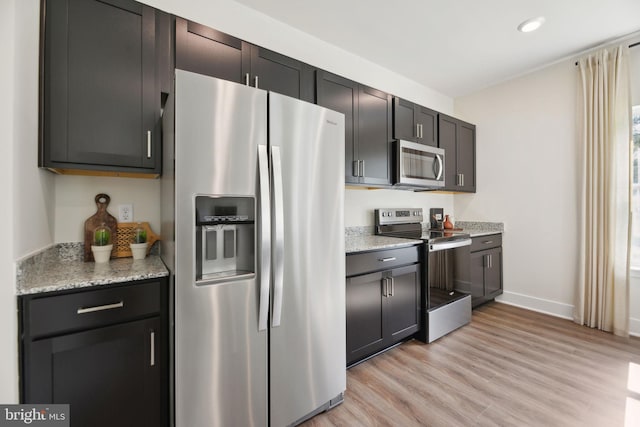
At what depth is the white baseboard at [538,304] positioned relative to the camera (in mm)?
3010

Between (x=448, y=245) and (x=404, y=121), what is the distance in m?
1.32

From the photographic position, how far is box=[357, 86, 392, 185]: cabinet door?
2.50 m

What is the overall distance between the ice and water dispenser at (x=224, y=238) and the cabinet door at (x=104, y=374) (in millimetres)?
358

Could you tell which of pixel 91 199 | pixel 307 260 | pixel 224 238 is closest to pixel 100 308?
pixel 224 238

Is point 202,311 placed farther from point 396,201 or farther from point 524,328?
point 524,328

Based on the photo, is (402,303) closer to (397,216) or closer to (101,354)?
(397,216)

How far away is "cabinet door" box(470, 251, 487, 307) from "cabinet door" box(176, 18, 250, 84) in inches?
113

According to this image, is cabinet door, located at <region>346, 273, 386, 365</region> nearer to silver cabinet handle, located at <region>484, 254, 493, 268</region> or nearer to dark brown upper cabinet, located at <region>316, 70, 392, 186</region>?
dark brown upper cabinet, located at <region>316, 70, 392, 186</region>

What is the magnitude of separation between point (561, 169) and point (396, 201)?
5.88ft

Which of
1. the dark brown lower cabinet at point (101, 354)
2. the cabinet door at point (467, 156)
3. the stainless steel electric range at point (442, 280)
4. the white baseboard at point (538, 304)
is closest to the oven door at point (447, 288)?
the stainless steel electric range at point (442, 280)

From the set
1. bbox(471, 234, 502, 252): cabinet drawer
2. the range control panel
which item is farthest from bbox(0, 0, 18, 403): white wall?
bbox(471, 234, 502, 252): cabinet drawer

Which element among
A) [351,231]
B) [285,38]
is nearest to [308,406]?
[351,231]

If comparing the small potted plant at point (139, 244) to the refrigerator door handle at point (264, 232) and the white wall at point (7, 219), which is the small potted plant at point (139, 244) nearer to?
the white wall at point (7, 219)

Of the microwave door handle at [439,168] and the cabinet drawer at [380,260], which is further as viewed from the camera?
the microwave door handle at [439,168]
